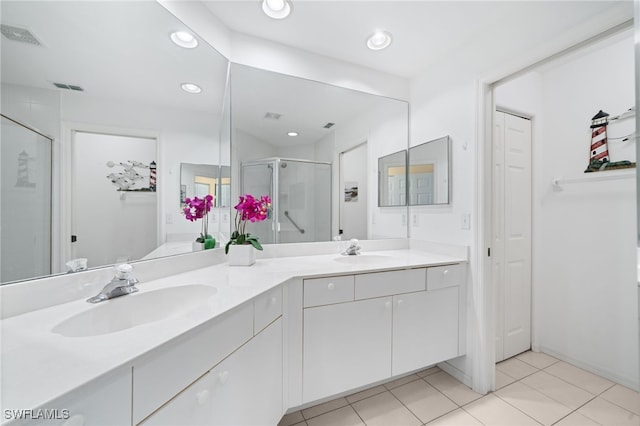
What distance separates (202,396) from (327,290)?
28.5 inches

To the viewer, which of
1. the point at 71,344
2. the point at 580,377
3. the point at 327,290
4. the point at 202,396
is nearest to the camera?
the point at 71,344

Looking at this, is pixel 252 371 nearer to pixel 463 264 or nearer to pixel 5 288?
pixel 5 288

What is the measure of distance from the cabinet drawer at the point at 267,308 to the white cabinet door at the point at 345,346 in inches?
7.6

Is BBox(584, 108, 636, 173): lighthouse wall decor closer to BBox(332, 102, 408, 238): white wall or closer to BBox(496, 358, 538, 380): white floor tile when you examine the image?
BBox(332, 102, 408, 238): white wall

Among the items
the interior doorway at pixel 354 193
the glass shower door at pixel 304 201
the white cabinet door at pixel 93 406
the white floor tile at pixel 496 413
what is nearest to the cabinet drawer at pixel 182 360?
the white cabinet door at pixel 93 406

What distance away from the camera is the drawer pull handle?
2.41 feet

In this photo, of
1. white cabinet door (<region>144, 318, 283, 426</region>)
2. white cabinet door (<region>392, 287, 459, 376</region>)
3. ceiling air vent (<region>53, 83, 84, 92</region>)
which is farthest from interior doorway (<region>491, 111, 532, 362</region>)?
ceiling air vent (<region>53, 83, 84, 92</region>)

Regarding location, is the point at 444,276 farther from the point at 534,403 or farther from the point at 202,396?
the point at 202,396

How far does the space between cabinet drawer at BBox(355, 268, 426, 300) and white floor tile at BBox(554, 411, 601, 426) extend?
1009 mm

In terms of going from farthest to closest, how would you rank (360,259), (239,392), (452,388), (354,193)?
(354,193) → (360,259) → (452,388) → (239,392)

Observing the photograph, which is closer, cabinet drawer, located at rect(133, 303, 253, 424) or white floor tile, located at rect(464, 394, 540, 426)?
cabinet drawer, located at rect(133, 303, 253, 424)

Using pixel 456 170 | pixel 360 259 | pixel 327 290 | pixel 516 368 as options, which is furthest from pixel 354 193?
pixel 516 368

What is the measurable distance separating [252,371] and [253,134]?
144 cm

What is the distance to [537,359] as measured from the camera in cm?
203
